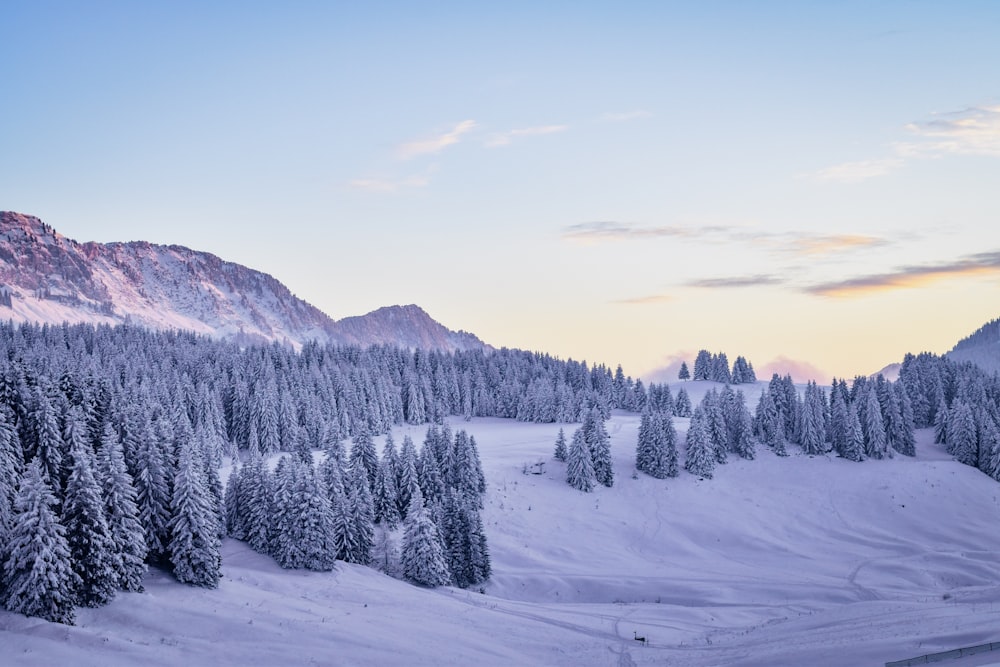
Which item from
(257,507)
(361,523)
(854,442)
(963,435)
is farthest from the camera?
(854,442)

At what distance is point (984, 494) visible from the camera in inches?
3524

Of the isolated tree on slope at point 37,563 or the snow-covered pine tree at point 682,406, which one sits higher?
the snow-covered pine tree at point 682,406

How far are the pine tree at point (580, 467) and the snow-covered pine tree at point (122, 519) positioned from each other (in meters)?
55.6

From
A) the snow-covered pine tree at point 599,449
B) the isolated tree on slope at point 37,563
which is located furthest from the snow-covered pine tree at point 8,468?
the snow-covered pine tree at point 599,449

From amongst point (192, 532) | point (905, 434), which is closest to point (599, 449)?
point (905, 434)

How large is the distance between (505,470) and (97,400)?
50537mm

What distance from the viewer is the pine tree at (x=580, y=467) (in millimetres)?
90250

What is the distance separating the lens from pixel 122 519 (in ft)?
140

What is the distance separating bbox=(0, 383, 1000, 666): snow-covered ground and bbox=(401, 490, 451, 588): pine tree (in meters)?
2.36

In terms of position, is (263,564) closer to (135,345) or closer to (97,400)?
(97,400)

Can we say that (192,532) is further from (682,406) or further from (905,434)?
(682,406)

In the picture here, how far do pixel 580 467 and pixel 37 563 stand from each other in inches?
2533

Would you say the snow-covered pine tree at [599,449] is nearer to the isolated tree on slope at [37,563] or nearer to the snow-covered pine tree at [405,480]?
→ the snow-covered pine tree at [405,480]

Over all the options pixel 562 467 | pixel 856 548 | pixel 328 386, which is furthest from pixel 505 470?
pixel 328 386
